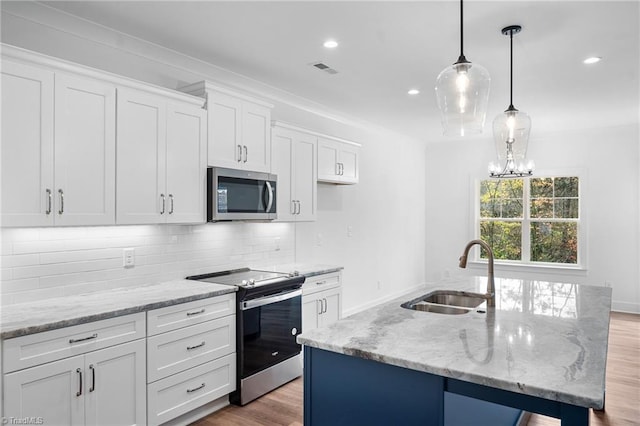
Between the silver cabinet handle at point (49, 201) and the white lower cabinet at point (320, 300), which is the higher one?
the silver cabinet handle at point (49, 201)

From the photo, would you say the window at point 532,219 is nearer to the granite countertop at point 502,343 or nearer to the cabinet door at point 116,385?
the granite countertop at point 502,343

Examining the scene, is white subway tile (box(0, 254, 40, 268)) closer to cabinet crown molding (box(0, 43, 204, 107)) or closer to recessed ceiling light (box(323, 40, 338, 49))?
cabinet crown molding (box(0, 43, 204, 107))

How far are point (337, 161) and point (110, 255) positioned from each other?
255 centimetres

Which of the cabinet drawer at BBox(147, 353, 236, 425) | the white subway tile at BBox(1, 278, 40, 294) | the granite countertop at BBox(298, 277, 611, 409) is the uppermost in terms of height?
the white subway tile at BBox(1, 278, 40, 294)

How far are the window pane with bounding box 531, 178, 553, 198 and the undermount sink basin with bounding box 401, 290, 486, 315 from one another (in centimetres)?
474

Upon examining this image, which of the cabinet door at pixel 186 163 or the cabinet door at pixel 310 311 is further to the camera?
the cabinet door at pixel 310 311

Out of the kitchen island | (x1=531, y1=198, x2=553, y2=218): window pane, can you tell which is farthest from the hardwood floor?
(x1=531, y1=198, x2=553, y2=218): window pane

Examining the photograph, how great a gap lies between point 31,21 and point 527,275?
689 cm

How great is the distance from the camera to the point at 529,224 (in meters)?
6.95

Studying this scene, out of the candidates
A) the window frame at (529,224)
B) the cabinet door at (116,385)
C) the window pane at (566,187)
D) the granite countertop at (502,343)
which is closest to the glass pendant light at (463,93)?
the granite countertop at (502,343)

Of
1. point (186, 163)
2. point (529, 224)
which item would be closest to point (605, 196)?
point (529, 224)

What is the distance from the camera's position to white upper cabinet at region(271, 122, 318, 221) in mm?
Result: 4031

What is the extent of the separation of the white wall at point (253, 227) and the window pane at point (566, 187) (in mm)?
2103

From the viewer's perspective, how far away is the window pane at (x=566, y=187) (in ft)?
21.7
